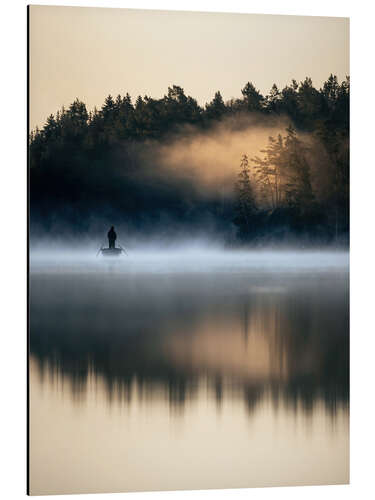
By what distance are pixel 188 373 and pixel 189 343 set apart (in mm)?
229

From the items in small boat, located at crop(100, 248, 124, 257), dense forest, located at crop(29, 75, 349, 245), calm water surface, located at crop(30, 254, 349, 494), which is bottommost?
calm water surface, located at crop(30, 254, 349, 494)

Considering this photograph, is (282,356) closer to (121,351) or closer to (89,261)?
(121,351)

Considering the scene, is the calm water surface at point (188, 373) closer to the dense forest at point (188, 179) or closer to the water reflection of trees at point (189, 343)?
the water reflection of trees at point (189, 343)

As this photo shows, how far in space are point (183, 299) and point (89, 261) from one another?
2.58 ft

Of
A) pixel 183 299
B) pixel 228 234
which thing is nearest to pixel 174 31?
pixel 228 234

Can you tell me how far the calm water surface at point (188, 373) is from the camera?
643 centimetres

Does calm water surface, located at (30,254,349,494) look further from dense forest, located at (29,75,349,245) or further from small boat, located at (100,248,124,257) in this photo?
dense forest, located at (29,75,349,245)

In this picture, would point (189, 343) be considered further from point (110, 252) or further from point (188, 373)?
point (110, 252)

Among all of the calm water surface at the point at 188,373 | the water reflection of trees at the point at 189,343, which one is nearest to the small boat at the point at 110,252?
the calm water surface at the point at 188,373

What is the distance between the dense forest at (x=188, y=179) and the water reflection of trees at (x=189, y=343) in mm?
517

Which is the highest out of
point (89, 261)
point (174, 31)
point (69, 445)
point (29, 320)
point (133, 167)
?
point (174, 31)

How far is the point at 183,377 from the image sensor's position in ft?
21.4

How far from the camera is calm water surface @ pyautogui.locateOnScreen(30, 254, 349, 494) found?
6.43 metres

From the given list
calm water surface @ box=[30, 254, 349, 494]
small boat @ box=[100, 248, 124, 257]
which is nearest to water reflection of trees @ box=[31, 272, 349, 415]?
calm water surface @ box=[30, 254, 349, 494]
